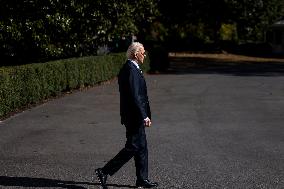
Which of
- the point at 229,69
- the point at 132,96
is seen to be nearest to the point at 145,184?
the point at 132,96

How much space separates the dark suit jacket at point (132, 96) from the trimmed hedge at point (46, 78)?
7205 mm

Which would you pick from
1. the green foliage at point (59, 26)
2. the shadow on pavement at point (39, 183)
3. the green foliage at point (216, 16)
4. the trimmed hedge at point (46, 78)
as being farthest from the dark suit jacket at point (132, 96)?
the green foliage at point (216, 16)

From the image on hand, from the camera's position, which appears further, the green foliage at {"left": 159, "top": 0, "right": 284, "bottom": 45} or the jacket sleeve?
the green foliage at {"left": 159, "top": 0, "right": 284, "bottom": 45}

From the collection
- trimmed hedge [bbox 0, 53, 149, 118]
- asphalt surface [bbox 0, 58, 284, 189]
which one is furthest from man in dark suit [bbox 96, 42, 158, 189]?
trimmed hedge [bbox 0, 53, 149, 118]

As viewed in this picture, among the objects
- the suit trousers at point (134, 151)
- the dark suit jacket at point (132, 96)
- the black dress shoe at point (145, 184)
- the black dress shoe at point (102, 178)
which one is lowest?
the black dress shoe at point (145, 184)

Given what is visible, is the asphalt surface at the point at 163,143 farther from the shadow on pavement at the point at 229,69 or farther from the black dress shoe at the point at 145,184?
the shadow on pavement at the point at 229,69

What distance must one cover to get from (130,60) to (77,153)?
10.0 ft

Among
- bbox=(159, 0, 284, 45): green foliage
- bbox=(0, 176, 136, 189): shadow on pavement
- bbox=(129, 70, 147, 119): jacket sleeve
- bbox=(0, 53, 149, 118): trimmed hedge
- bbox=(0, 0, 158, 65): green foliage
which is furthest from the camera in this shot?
bbox=(159, 0, 284, 45): green foliage

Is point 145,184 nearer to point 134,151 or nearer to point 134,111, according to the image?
point 134,151

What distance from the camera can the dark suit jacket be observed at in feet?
22.7

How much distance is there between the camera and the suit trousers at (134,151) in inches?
279

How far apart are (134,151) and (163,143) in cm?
347

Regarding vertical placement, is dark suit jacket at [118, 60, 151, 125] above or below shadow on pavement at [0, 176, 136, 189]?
above

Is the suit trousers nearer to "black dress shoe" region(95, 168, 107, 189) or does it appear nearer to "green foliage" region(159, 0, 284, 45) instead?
"black dress shoe" region(95, 168, 107, 189)
